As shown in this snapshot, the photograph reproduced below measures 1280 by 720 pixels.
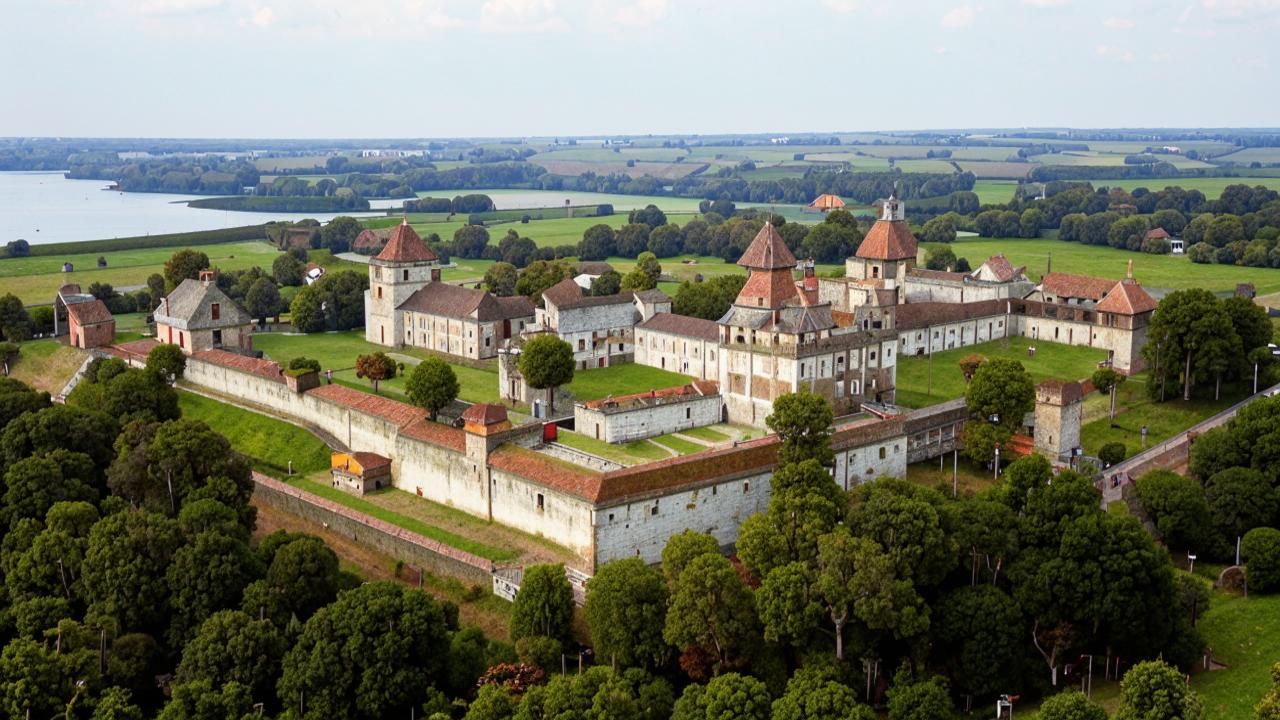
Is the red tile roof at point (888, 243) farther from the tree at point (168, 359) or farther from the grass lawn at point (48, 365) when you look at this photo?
the grass lawn at point (48, 365)

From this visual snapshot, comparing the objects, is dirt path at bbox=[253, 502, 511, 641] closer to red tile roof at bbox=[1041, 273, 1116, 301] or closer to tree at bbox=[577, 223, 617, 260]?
red tile roof at bbox=[1041, 273, 1116, 301]

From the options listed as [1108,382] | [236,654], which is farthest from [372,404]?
[1108,382]

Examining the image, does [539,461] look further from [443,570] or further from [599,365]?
[599,365]

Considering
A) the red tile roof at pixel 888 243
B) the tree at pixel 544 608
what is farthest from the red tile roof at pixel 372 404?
the red tile roof at pixel 888 243


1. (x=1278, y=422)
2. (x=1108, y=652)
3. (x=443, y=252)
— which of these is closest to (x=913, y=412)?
(x=1278, y=422)

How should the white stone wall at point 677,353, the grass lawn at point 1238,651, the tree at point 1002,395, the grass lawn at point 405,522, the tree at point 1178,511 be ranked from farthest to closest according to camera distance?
the white stone wall at point 677,353 < the tree at point 1002,395 < the tree at point 1178,511 < the grass lawn at point 405,522 < the grass lawn at point 1238,651

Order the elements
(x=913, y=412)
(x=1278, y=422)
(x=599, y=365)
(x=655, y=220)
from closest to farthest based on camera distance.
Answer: (x=1278, y=422) → (x=913, y=412) → (x=599, y=365) → (x=655, y=220)

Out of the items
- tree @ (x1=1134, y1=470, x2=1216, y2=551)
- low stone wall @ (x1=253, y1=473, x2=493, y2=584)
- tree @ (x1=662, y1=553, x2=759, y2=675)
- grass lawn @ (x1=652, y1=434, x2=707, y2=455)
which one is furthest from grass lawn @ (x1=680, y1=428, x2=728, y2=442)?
tree @ (x1=1134, y1=470, x2=1216, y2=551)
